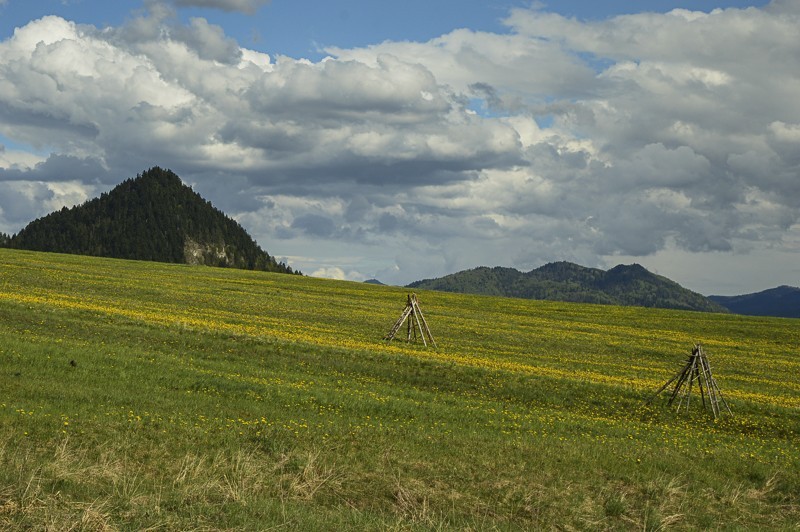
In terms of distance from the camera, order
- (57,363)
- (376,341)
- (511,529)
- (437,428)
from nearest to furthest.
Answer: (511,529) < (437,428) < (57,363) < (376,341)

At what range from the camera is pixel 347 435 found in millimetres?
20297

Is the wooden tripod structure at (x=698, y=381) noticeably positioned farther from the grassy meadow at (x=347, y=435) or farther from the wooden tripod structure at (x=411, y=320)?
the wooden tripod structure at (x=411, y=320)

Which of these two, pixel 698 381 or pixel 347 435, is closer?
pixel 347 435

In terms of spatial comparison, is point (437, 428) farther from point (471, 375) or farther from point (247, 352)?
point (247, 352)

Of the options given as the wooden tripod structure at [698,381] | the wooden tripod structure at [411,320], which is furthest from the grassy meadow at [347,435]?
the wooden tripod structure at [411,320]

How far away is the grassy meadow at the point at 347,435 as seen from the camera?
43.8 ft

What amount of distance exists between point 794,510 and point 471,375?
19.0m

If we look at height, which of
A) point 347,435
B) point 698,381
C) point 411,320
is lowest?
point 347,435

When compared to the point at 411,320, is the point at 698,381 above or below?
below

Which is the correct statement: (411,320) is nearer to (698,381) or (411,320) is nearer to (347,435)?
(698,381)

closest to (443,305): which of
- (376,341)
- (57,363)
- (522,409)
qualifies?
(376,341)

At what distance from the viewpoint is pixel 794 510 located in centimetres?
1803

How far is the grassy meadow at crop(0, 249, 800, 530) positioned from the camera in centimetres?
1336

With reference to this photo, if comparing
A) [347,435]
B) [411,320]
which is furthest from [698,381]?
[411,320]
